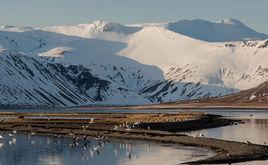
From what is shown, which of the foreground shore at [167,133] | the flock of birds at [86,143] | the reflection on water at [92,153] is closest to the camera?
the foreground shore at [167,133]

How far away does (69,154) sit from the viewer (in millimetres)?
85250

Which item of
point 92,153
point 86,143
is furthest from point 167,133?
point 92,153

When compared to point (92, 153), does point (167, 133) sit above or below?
above

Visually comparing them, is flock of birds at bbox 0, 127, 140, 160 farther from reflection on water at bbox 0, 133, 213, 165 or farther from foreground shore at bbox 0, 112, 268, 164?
foreground shore at bbox 0, 112, 268, 164

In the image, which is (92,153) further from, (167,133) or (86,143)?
(167,133)

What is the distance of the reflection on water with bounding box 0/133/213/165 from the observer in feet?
251

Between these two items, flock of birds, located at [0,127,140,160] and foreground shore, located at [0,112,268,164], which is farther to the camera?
flock of birds, located at [0,127,140,160]

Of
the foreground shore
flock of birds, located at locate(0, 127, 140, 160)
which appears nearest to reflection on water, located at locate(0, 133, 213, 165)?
flock of birds, located at locate(0, 127, 140, 160)

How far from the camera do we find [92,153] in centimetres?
8575

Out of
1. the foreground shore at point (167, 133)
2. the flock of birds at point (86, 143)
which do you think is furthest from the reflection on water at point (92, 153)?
the foreground shore at point (167, 133)

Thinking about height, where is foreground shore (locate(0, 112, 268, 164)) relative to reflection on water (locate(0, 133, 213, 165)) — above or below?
above

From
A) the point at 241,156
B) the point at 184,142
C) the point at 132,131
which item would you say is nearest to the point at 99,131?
the point at 132,131

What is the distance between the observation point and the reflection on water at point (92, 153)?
76.5m

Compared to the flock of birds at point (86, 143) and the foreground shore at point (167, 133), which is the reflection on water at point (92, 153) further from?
the foreground shore at point (167, 133)
